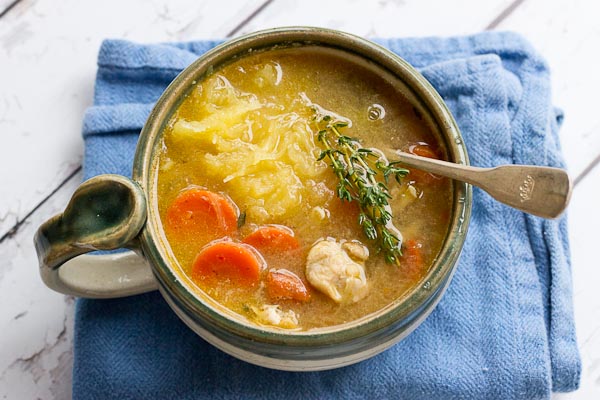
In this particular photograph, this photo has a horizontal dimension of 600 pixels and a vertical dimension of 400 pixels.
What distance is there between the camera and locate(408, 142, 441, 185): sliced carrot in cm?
175

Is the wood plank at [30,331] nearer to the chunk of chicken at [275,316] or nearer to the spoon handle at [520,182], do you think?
the chunk of chicken at [275,316]

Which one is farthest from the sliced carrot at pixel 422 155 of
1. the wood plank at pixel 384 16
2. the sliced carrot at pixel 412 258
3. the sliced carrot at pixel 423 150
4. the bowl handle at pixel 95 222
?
the wood plank at pixel 384 16

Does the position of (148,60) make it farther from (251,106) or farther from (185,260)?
(185,260)

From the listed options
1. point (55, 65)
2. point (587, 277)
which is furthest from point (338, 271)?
point (55, 65)

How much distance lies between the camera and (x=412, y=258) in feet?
5.54

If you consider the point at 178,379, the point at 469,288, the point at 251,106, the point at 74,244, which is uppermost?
the point at 251,106

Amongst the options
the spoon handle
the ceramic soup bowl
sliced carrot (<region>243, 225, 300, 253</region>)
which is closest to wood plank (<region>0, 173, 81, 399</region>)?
the ceramic soup bowl

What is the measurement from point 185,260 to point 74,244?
265mm

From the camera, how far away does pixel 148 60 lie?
2.20 m

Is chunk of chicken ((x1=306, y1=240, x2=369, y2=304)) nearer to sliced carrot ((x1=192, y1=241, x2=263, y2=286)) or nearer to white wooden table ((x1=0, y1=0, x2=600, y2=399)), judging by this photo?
sliced carrot ((x1=192, y1=241, x2=263, y2=286))

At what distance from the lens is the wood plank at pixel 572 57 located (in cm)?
235

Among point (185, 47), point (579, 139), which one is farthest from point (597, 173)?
point (185, 47)

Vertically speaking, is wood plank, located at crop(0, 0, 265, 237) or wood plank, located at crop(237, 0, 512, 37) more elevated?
wood plank, located at crop(237, 0, 512, 37)

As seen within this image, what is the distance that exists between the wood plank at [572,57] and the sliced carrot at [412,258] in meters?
0.87
